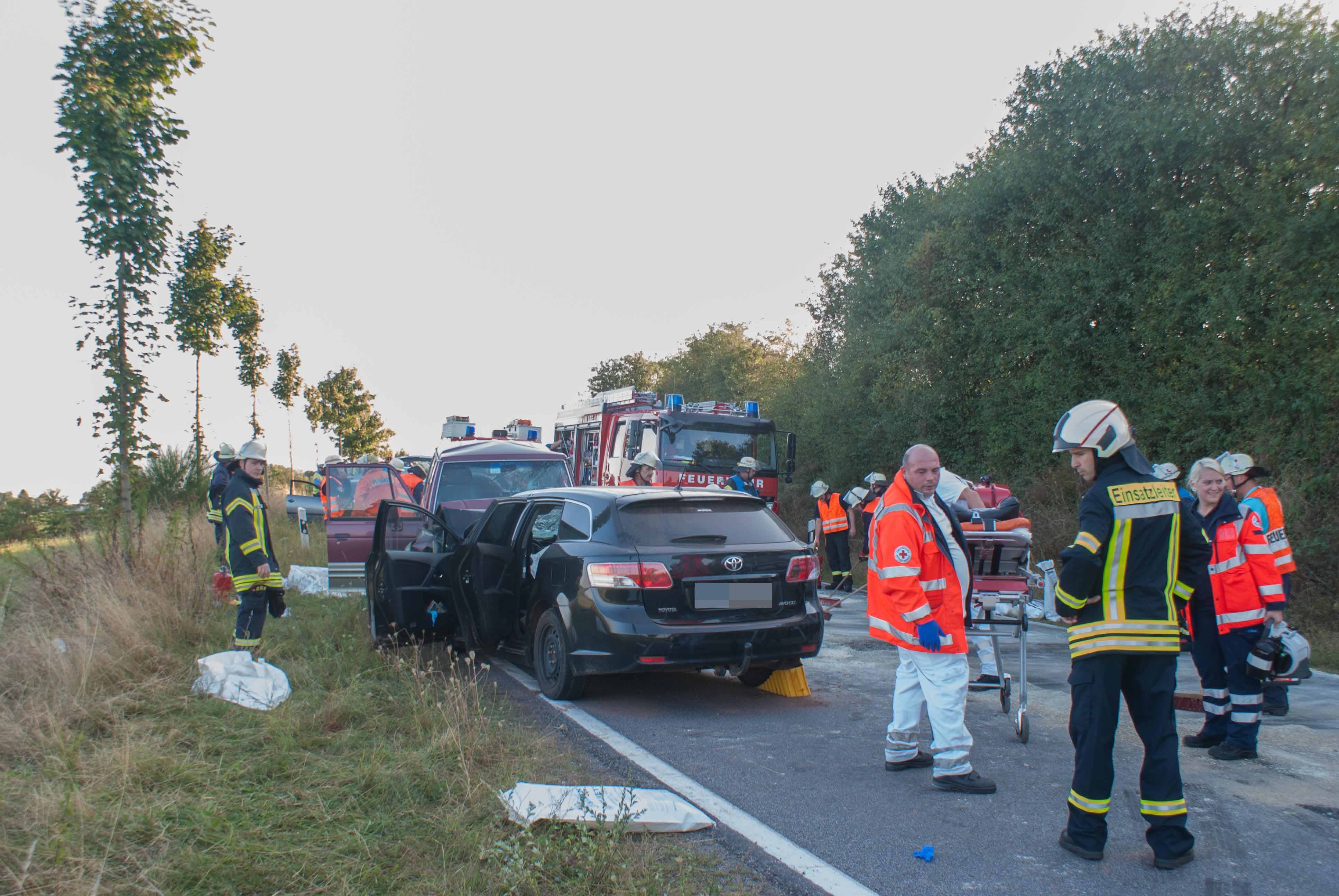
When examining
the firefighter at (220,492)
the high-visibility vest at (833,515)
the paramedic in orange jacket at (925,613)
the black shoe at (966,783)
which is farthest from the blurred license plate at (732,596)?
the high-visibility vest at (833,515)

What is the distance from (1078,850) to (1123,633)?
0.93 m

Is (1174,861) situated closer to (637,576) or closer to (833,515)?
(637,576)

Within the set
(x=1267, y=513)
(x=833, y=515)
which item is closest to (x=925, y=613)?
(x=1267, y=513)

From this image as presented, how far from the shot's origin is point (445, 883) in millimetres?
3455

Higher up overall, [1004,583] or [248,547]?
[248,547]

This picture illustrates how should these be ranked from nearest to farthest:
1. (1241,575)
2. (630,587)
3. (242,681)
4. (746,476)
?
(1241,575) → (630,587) → (242,681) → (746,476)

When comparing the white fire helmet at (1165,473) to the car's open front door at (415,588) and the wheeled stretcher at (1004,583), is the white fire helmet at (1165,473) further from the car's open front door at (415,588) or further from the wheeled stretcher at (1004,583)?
the car's open front door at (415,588)

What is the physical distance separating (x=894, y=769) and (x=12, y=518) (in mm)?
9144

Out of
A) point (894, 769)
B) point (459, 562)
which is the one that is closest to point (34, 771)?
point (459, 562)

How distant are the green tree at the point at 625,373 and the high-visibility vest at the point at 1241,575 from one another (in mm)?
57461

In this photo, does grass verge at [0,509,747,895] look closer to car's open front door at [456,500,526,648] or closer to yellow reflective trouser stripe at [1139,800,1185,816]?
car's open front door at [456,500,526,648]

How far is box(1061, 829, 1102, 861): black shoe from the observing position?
153 inches

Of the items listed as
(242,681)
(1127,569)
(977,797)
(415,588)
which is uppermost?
(1127,569)

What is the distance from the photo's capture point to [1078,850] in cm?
393
